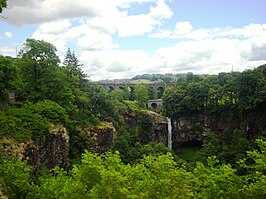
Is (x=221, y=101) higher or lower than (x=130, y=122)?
higher

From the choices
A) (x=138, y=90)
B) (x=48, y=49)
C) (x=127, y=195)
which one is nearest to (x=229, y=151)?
(x=48, y=49)

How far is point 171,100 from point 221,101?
1060 cm

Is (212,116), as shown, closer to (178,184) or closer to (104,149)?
(104,149)

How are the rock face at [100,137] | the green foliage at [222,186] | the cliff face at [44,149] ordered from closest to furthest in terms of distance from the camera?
the green foliage at [222,186]
the cliff face at [44,149]
the rock face at [100,137]

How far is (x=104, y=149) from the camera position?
40.5 m

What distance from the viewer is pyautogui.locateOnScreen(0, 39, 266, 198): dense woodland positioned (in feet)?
56.3

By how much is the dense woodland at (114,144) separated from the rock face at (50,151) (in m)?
0.66

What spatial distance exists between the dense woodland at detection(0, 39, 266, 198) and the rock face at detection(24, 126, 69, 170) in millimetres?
657

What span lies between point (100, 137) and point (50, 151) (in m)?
14.3

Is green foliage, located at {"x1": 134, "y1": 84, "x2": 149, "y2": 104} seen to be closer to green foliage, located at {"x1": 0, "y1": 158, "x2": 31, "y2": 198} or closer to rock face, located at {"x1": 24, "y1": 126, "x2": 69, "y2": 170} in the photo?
rock face, located at {"x1": 24, "y1": 126, "x2": 69, "y2": 170}

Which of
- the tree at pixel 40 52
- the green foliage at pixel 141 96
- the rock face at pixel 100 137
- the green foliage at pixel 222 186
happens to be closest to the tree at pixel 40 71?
the tree at pixel 40 52

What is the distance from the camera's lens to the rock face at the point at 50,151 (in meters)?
23.3

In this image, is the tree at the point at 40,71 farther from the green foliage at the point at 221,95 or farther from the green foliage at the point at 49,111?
the green foliage at the point at 221,95

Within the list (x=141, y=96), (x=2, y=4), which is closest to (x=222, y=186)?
(x=2, y=4)
